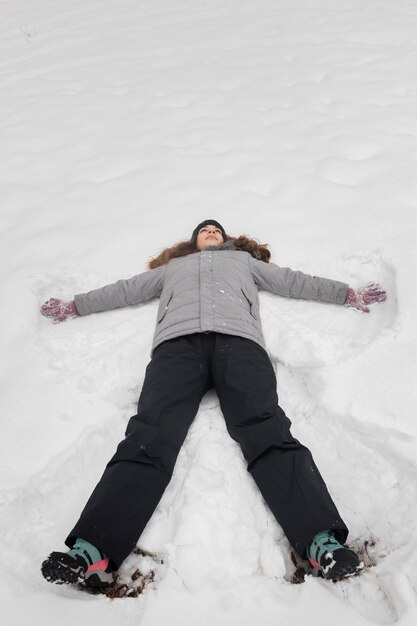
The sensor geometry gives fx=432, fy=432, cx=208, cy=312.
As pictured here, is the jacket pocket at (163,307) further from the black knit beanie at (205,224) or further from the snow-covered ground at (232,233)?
the black knit beanie at (205,224)

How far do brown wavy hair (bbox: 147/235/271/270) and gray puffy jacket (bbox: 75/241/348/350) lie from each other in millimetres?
75

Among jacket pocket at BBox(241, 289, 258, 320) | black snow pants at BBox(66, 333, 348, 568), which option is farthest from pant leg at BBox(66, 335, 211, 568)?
jacket pocket at BBox(241, 289, 258, 320)

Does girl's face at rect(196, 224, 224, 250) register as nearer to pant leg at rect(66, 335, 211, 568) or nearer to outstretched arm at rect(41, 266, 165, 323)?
outstretched arm at rect(41, 266, 165, 323)

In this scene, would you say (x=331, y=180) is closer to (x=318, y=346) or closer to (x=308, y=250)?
(x=308, y=250)

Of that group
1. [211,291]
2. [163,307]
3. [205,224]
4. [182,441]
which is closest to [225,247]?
[205,224]

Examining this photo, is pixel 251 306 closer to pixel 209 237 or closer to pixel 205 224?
pixel 209 237

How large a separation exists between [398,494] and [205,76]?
14.2 feet

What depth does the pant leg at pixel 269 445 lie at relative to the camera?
1.28 m

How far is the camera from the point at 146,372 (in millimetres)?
1765

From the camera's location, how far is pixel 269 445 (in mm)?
1438

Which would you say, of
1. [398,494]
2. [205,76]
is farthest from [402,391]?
[205,76]

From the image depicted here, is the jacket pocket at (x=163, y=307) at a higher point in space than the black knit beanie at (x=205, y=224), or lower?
lower

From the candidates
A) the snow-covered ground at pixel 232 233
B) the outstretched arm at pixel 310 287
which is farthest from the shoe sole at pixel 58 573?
the outstretched arm at pixel 310 287

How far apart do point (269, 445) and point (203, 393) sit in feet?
1.28
